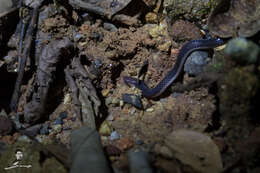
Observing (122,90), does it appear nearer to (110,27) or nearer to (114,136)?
(114,136)

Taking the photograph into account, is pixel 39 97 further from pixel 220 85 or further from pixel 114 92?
pixel 220 85

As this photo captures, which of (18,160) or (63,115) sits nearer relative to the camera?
(18,160)

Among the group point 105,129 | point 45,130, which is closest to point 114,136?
point 105,129

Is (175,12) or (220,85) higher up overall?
(175,12)

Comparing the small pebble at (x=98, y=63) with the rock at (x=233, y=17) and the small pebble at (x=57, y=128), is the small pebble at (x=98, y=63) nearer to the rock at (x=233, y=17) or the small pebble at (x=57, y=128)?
the small pebble at (x=57, y=128)

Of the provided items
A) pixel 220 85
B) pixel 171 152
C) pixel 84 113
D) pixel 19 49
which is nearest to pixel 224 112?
pixel 220 85

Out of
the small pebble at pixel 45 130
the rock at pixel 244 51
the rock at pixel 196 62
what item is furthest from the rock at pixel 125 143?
the rock at pixel 244 51

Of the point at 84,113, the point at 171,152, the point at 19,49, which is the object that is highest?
the point at 19,49

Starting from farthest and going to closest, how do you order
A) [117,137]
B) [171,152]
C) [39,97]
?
[39,97] → [117,137] → [171,152]
